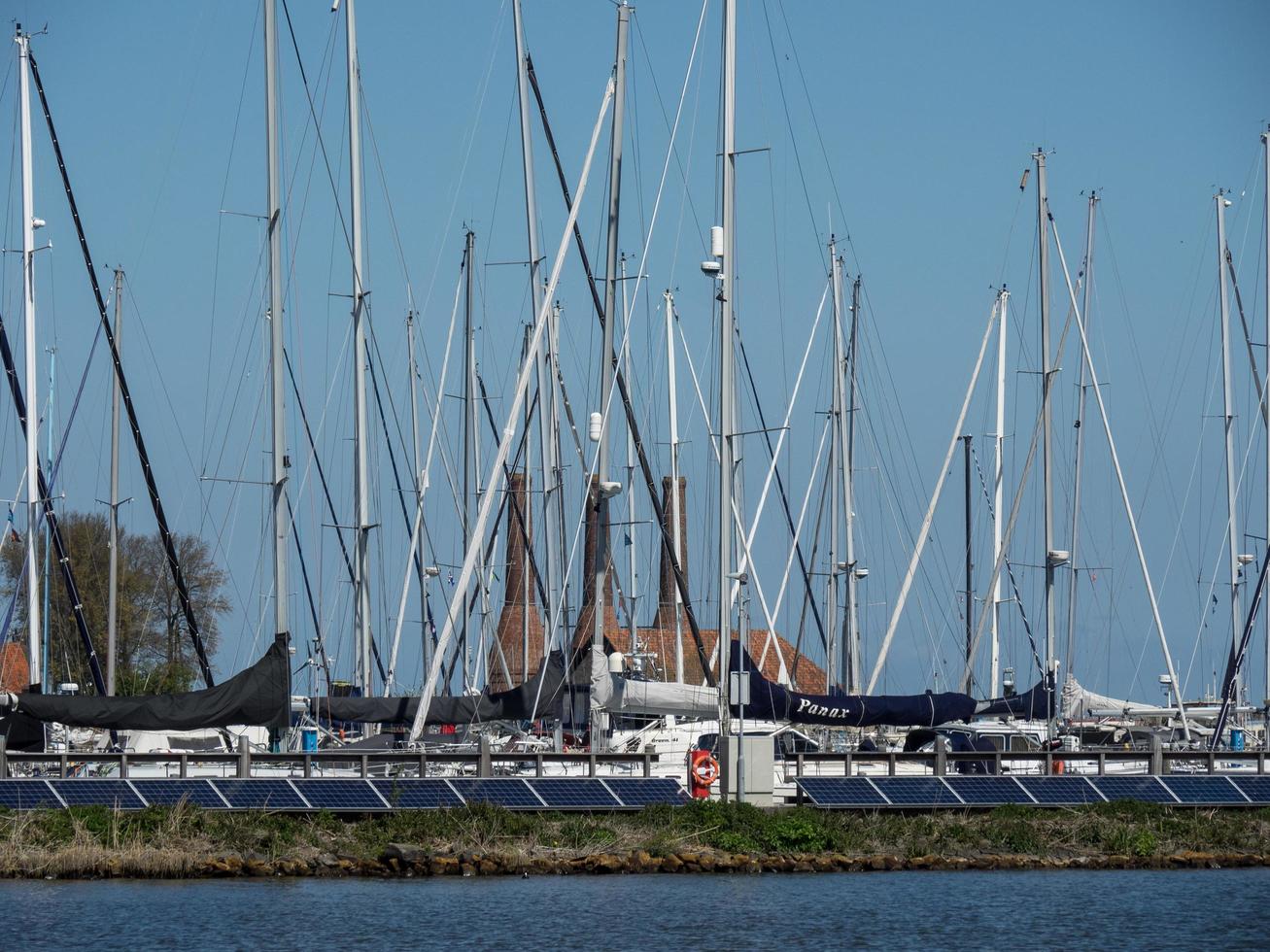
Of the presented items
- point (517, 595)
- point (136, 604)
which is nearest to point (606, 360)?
point (517, 595)

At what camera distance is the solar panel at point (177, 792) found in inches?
1152

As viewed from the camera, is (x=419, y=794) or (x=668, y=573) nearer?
(x=419, y=794)

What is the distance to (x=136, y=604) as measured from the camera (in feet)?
242

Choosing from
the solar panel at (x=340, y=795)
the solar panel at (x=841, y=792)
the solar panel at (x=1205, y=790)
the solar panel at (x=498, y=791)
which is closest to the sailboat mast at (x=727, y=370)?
the solar panel at (x=841, y=792)

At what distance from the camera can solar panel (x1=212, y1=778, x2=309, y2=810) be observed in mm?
29359

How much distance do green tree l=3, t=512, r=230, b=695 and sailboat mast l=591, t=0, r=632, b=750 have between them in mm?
31784

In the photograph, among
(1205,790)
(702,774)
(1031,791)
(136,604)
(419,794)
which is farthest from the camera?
(136,604)

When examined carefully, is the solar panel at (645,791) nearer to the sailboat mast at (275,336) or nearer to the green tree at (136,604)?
the sailboat mast at (275,336)

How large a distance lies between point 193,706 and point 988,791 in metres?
13.0

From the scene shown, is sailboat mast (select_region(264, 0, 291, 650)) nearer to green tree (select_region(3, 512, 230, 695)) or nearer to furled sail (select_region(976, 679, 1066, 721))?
furled sail (select_region(976, 679, 1066, 721))

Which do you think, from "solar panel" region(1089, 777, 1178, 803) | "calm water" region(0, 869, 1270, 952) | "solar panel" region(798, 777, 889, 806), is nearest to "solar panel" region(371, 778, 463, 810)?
"calm water" region(0, 869, 1270, 952)

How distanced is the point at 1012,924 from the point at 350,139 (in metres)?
21.9

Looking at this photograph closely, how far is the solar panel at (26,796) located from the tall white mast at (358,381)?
32.9 ft

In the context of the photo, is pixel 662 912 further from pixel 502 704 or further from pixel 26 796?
pixel 502 704
